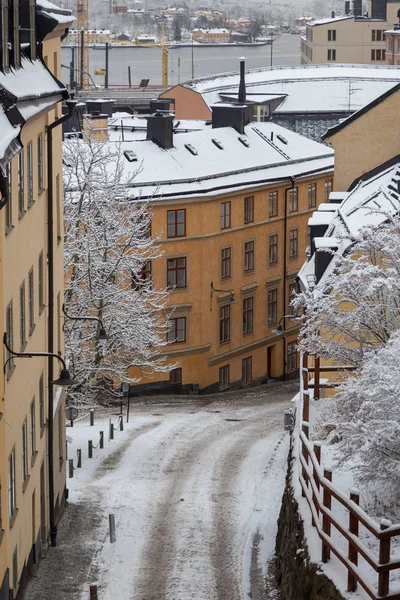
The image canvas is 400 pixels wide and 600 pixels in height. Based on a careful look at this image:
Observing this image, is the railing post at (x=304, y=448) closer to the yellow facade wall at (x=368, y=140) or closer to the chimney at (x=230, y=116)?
the yellow facade wall at (x=368, y=140)

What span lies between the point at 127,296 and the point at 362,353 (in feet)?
67.9

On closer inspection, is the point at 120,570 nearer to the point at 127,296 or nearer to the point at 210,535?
the point at 210,535

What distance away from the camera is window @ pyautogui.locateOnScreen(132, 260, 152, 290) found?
46.7 metres

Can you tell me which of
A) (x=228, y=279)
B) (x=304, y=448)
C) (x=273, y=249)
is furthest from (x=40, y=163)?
(x=273, y=249)

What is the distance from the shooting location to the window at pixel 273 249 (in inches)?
2217

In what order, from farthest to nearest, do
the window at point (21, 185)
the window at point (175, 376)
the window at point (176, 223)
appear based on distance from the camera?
the window at point (175, 376) → the window at point (176, 223) → the window at point (21, 185)

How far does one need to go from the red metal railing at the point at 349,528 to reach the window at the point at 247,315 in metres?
32.3

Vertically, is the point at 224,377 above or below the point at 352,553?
below

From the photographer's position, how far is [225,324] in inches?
2119

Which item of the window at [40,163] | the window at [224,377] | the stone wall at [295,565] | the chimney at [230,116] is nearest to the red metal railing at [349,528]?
the stone wall at [295,565]

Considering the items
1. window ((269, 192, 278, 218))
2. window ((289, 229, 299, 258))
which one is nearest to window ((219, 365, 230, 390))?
window ((289, 229, 299, 258))

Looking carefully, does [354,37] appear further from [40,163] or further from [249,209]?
[40,163]

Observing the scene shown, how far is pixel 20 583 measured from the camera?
875 inches

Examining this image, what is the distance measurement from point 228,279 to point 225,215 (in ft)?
9.01
